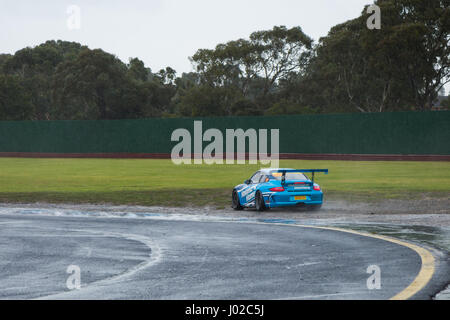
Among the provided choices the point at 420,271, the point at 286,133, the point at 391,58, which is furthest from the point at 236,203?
the point at 391,58

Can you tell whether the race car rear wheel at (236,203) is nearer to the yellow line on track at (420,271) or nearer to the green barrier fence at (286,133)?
the yellow line on track at (420,271)

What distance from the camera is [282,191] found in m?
19.4

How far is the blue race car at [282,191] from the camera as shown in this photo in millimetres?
19391

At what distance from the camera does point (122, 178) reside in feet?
114

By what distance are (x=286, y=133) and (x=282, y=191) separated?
34992mm

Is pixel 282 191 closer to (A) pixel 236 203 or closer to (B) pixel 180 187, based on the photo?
(A) pixel 236 203

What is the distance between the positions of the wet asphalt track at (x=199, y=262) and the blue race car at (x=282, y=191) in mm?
2968

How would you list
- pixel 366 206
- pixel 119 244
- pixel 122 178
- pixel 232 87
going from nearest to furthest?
pixel 119 244 < pixel 366 206 < pixel 122 178 < pixel 232 87

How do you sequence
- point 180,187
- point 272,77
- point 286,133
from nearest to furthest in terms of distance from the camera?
point 180,187
point 286,133
point 272,77

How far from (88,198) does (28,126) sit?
44.0 metres

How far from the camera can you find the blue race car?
1939 centimetres

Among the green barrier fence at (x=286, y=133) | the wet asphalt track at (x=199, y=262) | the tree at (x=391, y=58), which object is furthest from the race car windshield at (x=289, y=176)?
the tree at (x=391, y=58)
